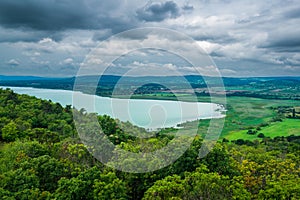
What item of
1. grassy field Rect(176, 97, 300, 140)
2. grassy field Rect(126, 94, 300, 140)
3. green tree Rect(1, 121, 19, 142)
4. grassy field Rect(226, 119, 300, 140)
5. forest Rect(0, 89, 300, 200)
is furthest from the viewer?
grassy field Rect(176, 97, 300, 140)

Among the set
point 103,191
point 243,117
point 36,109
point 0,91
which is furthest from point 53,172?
point 243,117

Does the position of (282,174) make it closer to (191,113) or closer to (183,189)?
(183,189)

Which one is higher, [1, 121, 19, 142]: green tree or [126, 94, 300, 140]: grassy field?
[1, 121, 19, 142]: green tree

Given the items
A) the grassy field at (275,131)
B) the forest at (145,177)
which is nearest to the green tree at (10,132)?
the forest at (145,177)

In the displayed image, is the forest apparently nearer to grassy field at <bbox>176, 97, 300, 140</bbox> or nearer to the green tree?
the green tree

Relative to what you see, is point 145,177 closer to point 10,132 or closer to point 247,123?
point 10,132

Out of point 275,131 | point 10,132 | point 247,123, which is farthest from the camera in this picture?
point 247,123

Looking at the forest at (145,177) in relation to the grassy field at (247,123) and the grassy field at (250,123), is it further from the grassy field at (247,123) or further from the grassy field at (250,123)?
the grassy field at (250,123)

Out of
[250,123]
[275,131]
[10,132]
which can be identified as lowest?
[275,131]

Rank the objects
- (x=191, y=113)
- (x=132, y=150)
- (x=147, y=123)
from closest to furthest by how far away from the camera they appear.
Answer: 1. (x=132, y=150)
2. (x=147, y=123)
3. (x=191, y=113)

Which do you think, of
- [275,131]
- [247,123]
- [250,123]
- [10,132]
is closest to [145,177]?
[10,132]

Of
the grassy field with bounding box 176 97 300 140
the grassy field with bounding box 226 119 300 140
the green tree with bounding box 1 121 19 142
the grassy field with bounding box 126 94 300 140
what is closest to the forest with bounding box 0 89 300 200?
the green tree with bounding box 1 121 19 142
